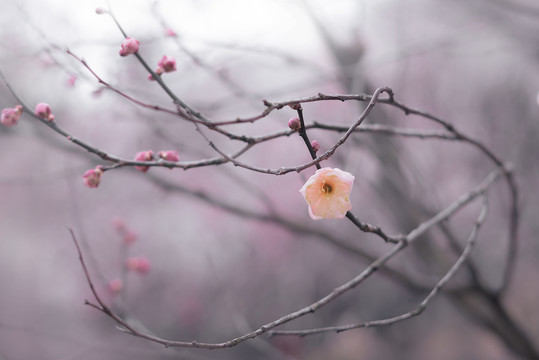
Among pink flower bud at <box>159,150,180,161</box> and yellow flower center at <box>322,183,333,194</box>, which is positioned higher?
pink flower bud at <box>159,150,180,161</box>

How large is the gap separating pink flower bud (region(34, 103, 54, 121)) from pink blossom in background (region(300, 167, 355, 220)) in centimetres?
85

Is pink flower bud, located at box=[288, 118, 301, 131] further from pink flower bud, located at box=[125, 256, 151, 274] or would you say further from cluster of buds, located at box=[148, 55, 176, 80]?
pink flower bud, located at box=[125, 256, 151, 274]

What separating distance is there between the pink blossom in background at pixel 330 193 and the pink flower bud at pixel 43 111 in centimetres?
85

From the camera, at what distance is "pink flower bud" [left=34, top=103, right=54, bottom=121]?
49.0 inches

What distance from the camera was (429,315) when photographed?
7.25 metres

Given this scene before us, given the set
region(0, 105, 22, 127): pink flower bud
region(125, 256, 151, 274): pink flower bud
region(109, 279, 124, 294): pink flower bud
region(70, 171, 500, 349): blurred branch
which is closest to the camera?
region(70, 171, 500, 349): blurred branch

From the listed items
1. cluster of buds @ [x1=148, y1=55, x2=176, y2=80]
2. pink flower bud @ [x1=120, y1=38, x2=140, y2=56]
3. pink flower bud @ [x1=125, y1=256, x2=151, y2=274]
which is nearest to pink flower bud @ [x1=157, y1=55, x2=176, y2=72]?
cluster of buds @ [x1=148, y1=55, x2=176, y2=80]

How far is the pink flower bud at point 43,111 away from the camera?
49.0 inches

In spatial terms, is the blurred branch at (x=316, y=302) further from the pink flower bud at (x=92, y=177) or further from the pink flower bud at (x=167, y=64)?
the pink flower bud at (x=167, y=64)

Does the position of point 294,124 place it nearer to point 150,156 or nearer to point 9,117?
point 150,156

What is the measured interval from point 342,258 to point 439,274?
14.6 ft

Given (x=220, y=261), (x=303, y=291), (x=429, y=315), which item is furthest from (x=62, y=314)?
(x=429, y=315)

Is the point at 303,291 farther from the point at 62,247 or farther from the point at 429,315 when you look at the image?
the point at 62,247

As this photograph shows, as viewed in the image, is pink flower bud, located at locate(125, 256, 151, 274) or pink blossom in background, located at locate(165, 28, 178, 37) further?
pink flower bud, located at locate(125, 256, 151, 274)
